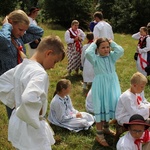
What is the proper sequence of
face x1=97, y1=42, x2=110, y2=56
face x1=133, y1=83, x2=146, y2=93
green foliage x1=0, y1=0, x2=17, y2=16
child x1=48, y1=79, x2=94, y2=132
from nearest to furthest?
face x1=133, y1=83, x2=146, y2=93, face x1=97, y1=42, x2=110, y2=56, child x1=48, y1=79, x2=94, y2=132, green foliage x1=0, y1=0, x2=17, y2=16

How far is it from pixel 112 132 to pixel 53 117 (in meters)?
1.01

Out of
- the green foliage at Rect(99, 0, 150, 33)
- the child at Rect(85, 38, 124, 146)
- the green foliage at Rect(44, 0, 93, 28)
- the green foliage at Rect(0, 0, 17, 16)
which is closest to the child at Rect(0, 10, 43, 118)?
Result: the child at Rect(85, 38, 124, 146)

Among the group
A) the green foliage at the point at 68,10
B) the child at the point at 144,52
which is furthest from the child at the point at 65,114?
the green foliage at the point at 68,10

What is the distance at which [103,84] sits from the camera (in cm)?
450

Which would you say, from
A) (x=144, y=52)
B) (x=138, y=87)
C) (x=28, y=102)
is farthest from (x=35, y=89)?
(x=144, y=52)

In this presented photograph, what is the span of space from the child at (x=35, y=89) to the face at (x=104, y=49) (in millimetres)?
1892

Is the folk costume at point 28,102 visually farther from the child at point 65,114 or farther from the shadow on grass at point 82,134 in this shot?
the child at point 65,114

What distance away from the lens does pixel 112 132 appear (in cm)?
475

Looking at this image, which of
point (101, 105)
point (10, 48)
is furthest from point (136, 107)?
point (10, 48)

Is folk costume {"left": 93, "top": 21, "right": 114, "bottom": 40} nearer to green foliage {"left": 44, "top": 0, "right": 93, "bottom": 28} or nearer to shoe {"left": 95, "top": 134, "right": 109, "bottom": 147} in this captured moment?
shoe {"left": 95, "top": 134, "right": 109, "bottom": 147}

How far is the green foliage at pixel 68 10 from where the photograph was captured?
83.3 ft

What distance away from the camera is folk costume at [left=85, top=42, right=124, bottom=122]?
14.7ft

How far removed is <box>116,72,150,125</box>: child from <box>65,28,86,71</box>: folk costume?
4.03 m

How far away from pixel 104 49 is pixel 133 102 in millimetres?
846
